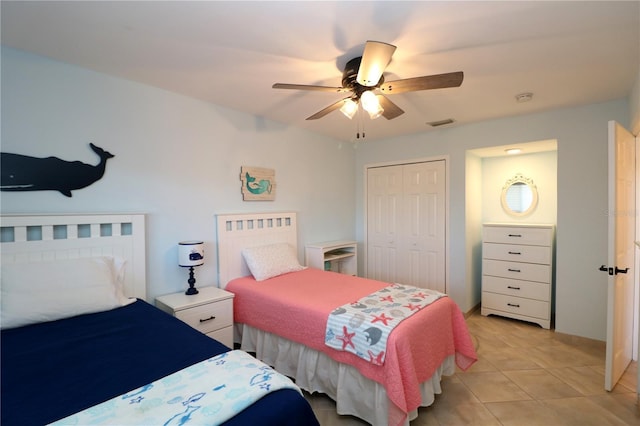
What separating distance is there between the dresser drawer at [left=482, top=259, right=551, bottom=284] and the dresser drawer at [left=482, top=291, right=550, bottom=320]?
252 mm

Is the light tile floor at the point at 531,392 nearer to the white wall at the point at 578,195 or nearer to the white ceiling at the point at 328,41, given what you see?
the white wall at the point at 578,195

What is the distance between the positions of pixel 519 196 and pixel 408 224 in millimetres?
1466

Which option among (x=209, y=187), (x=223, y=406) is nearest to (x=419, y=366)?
(x=223, y=406)

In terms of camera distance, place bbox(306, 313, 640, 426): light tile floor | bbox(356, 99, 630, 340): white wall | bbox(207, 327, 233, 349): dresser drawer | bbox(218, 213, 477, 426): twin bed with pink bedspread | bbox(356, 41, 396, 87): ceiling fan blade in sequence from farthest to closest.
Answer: bbox(356, 99, 630, 340): white wall
bbox(207, 327, 233, 349): dresser drawer
bbox(306, 313, 640, 426): light tile floor
bbox(218, 213, 477, 426): twin bed with pink bedspread
bbox(356, 41, 396, 87): ceiling fan blade

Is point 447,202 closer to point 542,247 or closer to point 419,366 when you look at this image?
point 542,247

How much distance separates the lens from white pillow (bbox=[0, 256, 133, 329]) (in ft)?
5.30

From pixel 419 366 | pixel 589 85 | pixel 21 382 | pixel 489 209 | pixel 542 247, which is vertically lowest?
pixel 419 366

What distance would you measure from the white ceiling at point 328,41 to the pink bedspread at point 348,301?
170 centimetres

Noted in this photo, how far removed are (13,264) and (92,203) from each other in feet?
1.89

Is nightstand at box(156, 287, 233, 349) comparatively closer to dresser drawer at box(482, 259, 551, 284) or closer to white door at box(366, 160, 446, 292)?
white door at box(366, 160, 446, 292)

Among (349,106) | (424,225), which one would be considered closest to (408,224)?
(424,225)

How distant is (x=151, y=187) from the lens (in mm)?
2480

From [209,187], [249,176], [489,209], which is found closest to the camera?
[209,187]

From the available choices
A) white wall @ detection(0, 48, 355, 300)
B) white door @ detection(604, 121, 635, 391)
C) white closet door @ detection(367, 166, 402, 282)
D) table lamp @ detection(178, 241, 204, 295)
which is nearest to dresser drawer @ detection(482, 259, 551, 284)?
white door @ detection(604, 121, 635, 391)
